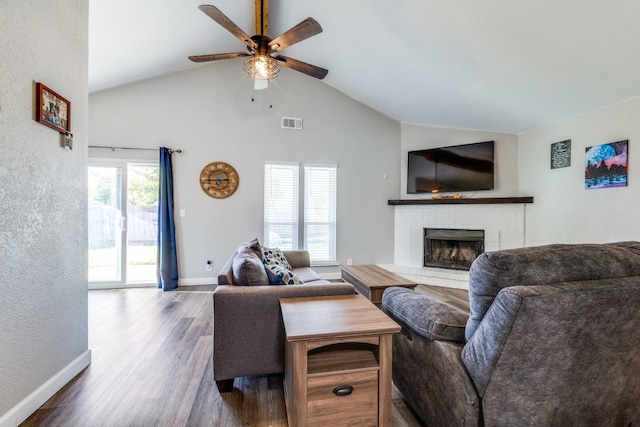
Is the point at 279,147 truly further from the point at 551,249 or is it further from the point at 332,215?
the point at 551,249

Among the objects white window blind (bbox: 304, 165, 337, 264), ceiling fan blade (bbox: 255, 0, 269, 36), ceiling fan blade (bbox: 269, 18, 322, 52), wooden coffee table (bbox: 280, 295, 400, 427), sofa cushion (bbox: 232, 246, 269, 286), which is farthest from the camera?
white window blind (bbox: 304, 165, 337, 264)

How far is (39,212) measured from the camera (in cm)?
176

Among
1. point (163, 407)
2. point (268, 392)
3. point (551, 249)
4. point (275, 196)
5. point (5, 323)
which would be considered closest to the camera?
point (551, 249)

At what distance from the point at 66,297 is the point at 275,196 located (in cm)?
311

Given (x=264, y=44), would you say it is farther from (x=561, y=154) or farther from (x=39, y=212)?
(x=561, y=154)

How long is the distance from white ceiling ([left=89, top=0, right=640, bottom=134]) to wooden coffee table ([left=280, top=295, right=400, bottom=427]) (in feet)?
9.51

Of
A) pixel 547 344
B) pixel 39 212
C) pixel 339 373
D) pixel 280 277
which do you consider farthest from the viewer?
pixel 280 277

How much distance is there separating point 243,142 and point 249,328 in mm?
3520

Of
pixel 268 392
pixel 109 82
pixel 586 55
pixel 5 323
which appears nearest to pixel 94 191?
pixel 109 82

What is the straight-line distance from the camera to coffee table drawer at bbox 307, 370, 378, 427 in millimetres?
1361

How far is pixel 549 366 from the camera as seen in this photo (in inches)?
43.8

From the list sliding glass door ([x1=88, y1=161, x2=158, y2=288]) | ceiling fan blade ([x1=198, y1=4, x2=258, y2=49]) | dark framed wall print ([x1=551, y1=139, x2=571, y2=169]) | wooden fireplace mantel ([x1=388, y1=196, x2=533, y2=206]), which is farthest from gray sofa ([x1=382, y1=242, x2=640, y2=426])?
sliding glass door ([x1=88, y1=161, x2=158, y2=288])

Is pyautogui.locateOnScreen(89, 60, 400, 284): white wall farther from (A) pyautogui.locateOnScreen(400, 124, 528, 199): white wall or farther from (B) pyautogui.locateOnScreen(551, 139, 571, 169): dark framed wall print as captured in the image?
(B) pyautogui.locateOnScreen(551, 139, 571, 169): dark framed wall print

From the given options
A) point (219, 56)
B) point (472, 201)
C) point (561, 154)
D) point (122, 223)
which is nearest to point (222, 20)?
point (219, 56)
